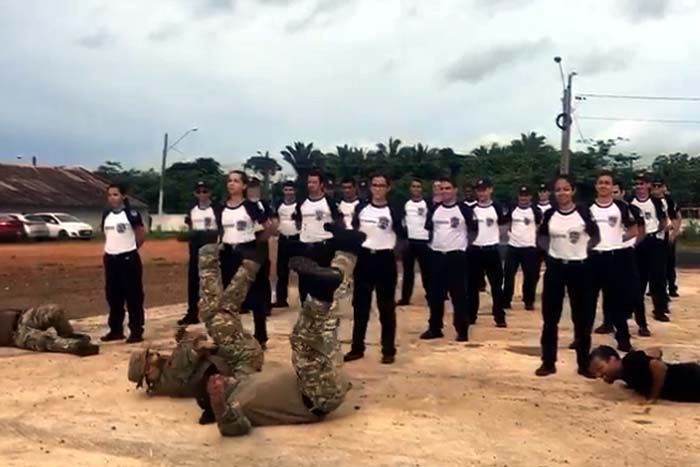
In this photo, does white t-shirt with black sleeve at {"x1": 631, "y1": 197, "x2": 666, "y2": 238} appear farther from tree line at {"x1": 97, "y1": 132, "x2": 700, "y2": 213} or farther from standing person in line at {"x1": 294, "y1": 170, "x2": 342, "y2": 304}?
tree line at {"x1": 97, "y1": 132, "x2": 700, "y2": 213}

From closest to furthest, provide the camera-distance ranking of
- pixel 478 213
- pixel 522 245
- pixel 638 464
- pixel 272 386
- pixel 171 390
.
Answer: pixel 638 464 < pixel 272 386 < pixel 171 390 < pixel 478 213 < pixel 522 245

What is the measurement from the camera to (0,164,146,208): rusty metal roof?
47094 mm

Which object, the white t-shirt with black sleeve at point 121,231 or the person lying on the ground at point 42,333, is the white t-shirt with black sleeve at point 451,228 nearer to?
the white t-shirt with black sleeve at point 121,231

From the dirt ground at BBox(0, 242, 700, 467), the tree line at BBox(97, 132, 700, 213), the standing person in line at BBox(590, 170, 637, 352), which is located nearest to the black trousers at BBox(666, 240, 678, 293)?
the standing person in line at BBox(590, 170, 637, 352)

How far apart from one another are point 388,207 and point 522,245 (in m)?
4.68

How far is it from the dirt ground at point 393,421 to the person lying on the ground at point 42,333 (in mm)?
131

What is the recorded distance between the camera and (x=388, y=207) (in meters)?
9.14

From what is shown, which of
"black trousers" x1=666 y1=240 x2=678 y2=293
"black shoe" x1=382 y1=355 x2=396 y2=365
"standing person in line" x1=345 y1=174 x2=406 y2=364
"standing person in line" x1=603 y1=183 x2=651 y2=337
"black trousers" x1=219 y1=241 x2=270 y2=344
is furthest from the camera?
"black trousers" x1=666 y1=240 x2=678 y2=293

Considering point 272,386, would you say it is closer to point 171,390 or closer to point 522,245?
point 171,390

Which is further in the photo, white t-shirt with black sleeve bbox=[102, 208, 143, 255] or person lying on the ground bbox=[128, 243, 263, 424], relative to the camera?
white t-shirt with black sleeve bbox=[102, 208, 143, 255]

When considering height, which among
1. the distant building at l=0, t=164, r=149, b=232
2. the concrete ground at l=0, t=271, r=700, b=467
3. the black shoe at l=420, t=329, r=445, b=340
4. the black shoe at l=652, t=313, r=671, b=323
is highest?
the distant building at l=0, t=164, r=149, b=232

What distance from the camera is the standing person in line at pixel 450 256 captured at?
9.97 m

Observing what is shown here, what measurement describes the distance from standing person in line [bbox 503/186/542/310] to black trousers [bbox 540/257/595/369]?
5009 millimetres

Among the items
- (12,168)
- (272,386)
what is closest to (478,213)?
(272,386)
